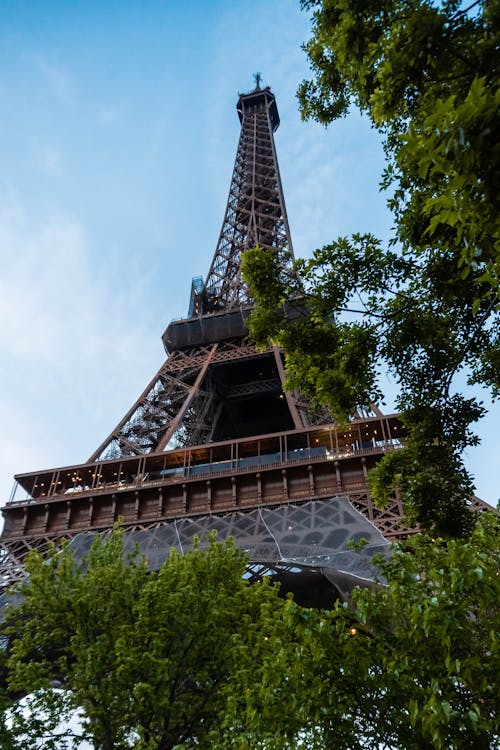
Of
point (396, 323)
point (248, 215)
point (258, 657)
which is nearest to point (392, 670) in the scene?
point (396, 323)

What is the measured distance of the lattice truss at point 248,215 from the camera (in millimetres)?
46312

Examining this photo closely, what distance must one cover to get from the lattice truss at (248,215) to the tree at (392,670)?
35.4 metres

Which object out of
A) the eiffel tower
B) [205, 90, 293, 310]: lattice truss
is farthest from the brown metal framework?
[205, 90, 293, 310]: lattice truss

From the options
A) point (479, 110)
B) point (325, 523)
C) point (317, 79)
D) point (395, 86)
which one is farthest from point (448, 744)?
point (325, 523)

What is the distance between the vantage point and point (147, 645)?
1295cm

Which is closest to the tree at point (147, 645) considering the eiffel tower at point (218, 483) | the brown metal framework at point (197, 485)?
the eiffel tower at point (218, 483)

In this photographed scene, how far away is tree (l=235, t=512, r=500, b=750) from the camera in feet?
21.6

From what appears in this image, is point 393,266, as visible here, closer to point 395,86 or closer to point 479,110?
point 395,86

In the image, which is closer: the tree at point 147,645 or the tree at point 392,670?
the tree at point 392,670

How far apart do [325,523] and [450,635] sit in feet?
50.5

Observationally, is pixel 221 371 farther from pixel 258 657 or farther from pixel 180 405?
pixel 258 657

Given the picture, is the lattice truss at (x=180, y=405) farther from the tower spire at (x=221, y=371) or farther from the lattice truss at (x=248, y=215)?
the lattice truss at (x=248, y=215)

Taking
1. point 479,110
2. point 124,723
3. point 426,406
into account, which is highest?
point 426,406

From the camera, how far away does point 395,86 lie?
6246 millimetres
